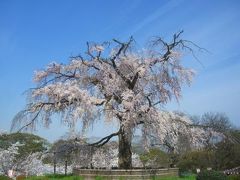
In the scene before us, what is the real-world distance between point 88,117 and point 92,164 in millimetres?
4636

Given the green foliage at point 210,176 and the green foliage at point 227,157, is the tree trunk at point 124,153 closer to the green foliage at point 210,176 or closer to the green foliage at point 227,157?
the green foliage at point 210,176

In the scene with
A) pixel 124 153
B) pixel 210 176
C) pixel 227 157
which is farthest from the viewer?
pixel 227 157

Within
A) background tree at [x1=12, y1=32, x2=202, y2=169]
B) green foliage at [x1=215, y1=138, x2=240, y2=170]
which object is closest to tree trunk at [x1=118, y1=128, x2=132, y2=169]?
background tree at [x1=12, y1=32, x2=202, y2=169]

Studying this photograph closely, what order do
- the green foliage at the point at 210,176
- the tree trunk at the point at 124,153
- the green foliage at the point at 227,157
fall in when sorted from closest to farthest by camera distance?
the green foliage at the point at 210,176, the tree trunk at the point at 124,153, the green foliage at the point at 227,157

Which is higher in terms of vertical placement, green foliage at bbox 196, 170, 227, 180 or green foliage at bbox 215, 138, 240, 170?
green foliage at bbox 215, 138, 240, 170

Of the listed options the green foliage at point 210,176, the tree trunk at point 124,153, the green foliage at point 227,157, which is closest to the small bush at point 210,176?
the green foliage at point 210,176

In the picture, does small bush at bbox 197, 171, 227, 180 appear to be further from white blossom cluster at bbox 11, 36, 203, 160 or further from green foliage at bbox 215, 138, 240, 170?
green foliage at bbox 215, 138, 240, 170

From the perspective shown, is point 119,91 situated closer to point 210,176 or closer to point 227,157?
point 210,176

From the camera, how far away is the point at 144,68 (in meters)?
23.4

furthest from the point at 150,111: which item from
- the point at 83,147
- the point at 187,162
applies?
the point at 187,162

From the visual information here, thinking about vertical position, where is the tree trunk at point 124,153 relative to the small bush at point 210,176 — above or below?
above

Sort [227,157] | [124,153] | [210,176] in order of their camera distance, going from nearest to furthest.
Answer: [210,176], [124,153], [227,157]

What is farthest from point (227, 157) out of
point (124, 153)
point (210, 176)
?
point (210, 176)

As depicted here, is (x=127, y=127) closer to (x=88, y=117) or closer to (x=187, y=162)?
(x=88, y=117)
